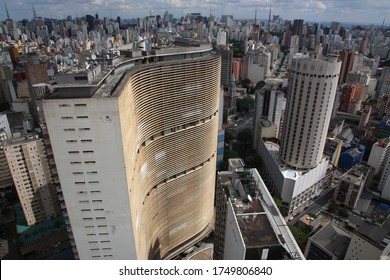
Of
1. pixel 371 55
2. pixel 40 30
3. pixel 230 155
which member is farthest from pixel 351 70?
pixel 40 30

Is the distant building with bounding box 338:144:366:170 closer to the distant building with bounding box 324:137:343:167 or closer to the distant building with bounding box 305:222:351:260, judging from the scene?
Result: the distant building with bounding box 324:137:343:167

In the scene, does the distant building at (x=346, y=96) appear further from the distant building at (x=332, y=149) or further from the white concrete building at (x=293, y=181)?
the white concrete building at (x=293, y=181)

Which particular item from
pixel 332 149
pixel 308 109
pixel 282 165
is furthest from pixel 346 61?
pixel 308 109

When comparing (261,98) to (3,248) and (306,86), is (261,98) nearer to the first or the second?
(306,86)

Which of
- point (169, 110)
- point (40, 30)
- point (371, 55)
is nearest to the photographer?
point (169, 110)

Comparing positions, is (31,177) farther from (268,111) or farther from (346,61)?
(346,61)

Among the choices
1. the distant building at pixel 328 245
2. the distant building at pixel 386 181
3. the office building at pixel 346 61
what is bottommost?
the distant building at pixel 386 181

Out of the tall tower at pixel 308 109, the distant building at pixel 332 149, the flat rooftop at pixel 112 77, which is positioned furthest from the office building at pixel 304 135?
the flat rooftop at pixel 112 77
